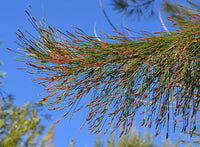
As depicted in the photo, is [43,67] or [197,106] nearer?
[43,67]

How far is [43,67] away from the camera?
→ 108cm

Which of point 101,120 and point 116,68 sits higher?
point 116,68

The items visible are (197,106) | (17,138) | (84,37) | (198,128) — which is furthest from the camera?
(17,138)

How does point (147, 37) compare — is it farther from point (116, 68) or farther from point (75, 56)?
point (75, 56)

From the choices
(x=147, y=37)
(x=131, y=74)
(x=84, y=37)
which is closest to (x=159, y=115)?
(x=131, y=74)

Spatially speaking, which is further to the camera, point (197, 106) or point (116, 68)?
point (197, 106)

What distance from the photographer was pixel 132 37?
1.10 metres

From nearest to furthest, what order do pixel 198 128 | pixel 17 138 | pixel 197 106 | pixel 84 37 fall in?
pixel 84 37 → pixel 197 106 → pixel 198 128 → pixel 17 138

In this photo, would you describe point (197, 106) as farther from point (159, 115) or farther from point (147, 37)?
point (147, 37)

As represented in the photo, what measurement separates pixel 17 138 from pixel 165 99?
161 centimetres

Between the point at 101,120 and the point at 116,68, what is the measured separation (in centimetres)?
19

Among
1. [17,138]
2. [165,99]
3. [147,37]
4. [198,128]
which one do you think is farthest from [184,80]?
[17,138]

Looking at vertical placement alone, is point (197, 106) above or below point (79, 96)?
above

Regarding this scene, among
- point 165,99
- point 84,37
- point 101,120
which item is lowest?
point 101,120
